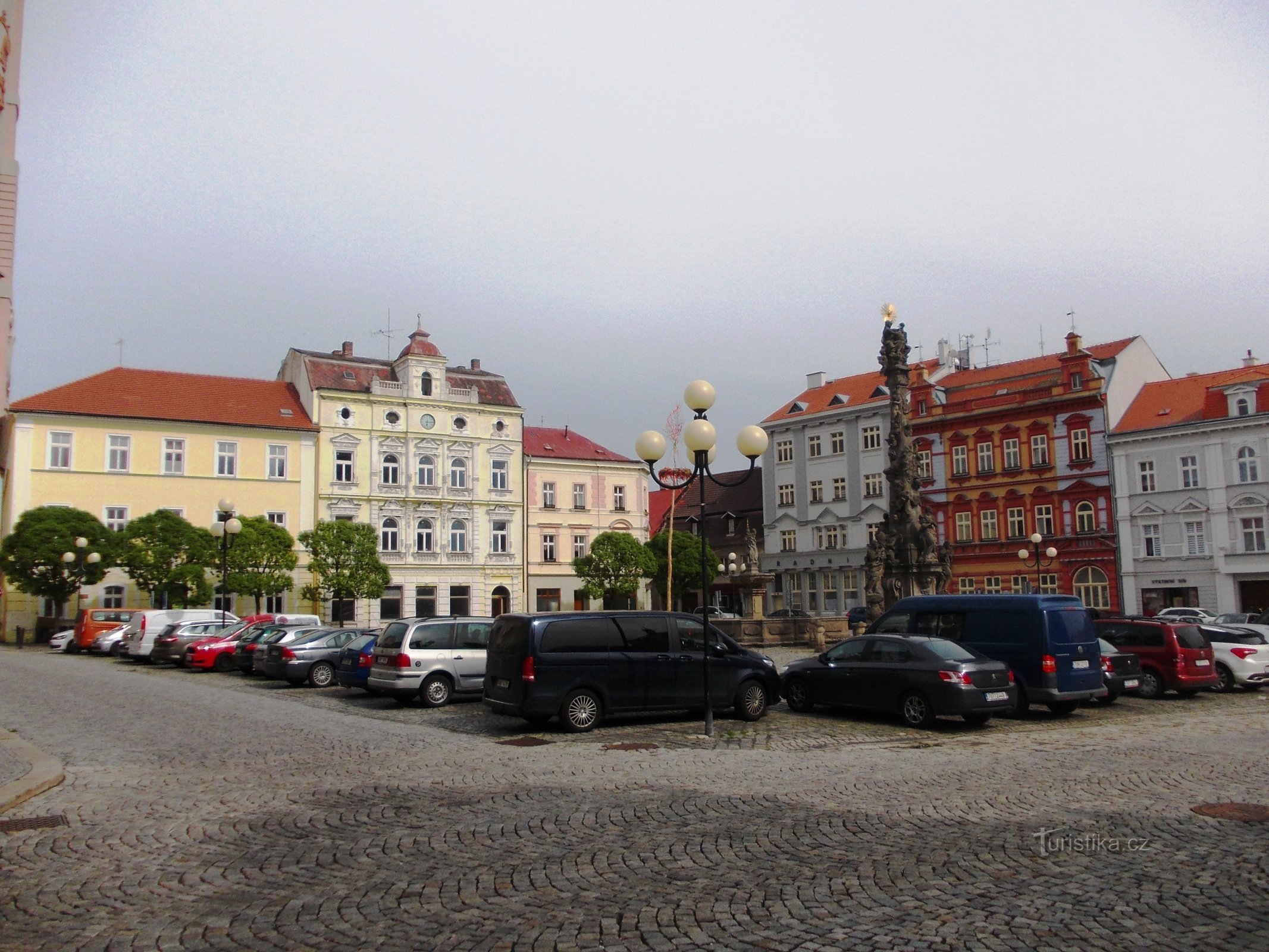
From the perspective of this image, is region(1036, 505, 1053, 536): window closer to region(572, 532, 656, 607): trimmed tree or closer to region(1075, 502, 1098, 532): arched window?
Answer: region(1075, 502, 1098, 532): arched window

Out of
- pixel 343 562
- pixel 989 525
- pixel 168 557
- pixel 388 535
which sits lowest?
pixel 343 562

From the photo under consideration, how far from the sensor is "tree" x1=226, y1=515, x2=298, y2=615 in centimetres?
4903

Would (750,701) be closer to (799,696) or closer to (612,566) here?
(799,696)

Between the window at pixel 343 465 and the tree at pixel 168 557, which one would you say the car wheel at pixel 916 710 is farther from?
the window at pixel 343 465

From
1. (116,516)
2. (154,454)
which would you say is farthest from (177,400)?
(116,516)

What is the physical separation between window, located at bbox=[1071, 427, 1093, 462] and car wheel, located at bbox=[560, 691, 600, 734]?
4646cm

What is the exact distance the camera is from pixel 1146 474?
171 feet

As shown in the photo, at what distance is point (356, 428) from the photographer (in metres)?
60.1

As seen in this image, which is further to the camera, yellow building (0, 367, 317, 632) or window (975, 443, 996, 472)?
window (975, 443, 996, 472)

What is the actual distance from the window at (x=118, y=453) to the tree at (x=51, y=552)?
683cm

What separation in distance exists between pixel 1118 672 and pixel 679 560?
157ft

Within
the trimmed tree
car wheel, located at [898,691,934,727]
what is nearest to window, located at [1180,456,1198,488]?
the trimmed tree

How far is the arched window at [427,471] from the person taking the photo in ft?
204

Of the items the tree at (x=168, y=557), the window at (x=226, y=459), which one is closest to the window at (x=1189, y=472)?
the tree at (x=168, y=557)
